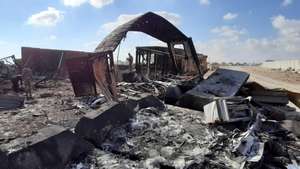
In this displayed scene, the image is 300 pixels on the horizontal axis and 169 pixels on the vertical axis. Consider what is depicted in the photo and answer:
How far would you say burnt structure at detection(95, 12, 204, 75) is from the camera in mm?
8711

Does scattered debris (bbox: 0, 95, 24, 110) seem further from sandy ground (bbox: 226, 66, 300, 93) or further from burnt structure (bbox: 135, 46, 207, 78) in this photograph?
sandy ground (bbox: 226, 66, 300, 93)

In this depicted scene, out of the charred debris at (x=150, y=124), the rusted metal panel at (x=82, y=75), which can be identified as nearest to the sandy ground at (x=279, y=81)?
the charred debris at (x=150, y=124)

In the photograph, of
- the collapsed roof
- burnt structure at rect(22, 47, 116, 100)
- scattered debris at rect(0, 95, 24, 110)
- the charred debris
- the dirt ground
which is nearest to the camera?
the charred debris

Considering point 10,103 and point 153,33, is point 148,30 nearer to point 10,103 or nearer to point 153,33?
point 153,33

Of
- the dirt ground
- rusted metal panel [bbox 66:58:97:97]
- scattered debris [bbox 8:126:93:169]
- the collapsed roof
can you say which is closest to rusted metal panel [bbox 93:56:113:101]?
rusted metal panel [bbox 66:58:97:97]

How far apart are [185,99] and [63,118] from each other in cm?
330

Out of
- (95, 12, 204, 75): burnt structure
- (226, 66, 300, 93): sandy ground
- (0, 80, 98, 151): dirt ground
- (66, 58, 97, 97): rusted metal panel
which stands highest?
(95, 12, 204, 75): burnt structure

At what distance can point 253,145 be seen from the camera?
5340 mm

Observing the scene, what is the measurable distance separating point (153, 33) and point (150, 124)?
17.9ft

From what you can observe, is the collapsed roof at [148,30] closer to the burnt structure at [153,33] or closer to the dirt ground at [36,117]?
the burnt structure at [153,33]

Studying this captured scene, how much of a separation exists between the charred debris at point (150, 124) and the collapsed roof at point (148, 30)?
0.04 metres

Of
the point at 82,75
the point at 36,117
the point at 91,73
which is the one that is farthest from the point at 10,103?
the point at 91,73

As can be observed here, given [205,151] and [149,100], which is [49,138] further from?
[149,100]

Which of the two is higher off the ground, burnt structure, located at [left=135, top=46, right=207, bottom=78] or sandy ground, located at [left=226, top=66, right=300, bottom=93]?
burnt structure, located at [left=135, top=46, right=207, bottom=78]
